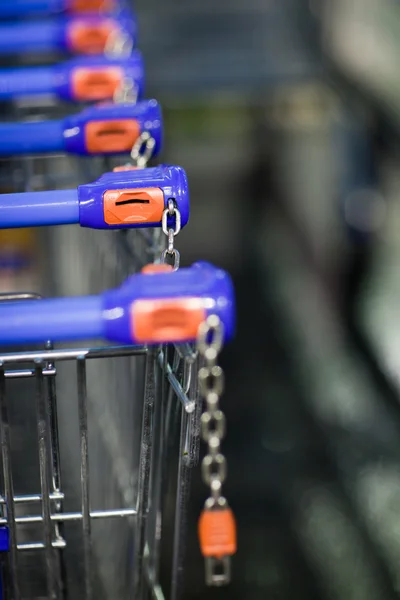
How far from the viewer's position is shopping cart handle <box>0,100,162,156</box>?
1065 mm

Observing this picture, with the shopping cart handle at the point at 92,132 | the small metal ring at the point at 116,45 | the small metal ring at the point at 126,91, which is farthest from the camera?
the small metal ring at the point at 116,45

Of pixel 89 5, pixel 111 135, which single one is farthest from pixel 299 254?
pixel 111 135

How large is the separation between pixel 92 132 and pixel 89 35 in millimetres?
464

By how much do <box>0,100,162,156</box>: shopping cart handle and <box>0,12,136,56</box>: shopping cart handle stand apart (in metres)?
0.41

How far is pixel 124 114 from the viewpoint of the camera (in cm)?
106

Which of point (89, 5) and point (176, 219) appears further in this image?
point (89, 5)

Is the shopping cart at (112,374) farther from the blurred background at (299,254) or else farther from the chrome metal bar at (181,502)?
the blurred background at (299,254)

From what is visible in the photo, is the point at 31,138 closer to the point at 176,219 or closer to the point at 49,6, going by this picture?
the point at 176,219

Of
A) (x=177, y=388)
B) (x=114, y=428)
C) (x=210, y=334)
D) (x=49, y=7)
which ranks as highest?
(x=49, y=7)

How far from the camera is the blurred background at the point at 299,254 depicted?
157cm

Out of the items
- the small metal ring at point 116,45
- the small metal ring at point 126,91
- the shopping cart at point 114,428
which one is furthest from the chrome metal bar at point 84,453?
the small metal ring at point 116,45

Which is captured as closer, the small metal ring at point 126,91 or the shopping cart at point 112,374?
the shopping cart at point 112,374

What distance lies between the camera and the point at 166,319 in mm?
690

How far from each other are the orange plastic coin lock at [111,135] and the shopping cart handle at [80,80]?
183mm
